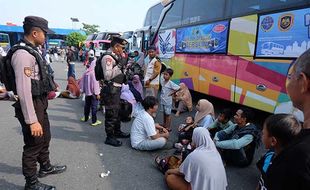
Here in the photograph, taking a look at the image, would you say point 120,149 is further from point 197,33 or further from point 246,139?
point 197,33

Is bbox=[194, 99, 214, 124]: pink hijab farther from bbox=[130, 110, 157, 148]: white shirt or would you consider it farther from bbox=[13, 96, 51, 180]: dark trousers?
bbox=[13, 96, 51, 180]: dark trousers

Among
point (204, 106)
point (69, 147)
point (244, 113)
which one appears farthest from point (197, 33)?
point (69, 147)

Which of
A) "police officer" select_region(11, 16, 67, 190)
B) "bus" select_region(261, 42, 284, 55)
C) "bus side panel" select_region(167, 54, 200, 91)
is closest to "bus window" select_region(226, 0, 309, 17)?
"bus" select_region(261, 42, 284, 55)

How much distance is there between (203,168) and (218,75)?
410cm

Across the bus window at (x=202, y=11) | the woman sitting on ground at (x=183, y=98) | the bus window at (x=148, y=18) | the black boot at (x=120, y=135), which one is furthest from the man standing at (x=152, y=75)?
the bus window at (x=148, y=18)

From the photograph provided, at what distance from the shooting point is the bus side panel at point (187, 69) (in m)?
7.59

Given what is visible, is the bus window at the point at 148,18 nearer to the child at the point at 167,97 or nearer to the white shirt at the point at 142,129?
the child at the point at 167,97

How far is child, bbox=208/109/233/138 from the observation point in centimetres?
453

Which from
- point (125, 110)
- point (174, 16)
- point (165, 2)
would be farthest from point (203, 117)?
point (165, 2)

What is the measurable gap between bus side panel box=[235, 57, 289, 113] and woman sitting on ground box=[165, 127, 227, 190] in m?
2.55

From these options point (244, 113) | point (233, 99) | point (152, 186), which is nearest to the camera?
point (152, 186)

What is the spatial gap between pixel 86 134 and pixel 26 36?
2.79 meters

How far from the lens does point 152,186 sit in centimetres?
331

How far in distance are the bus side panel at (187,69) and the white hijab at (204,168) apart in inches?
188
